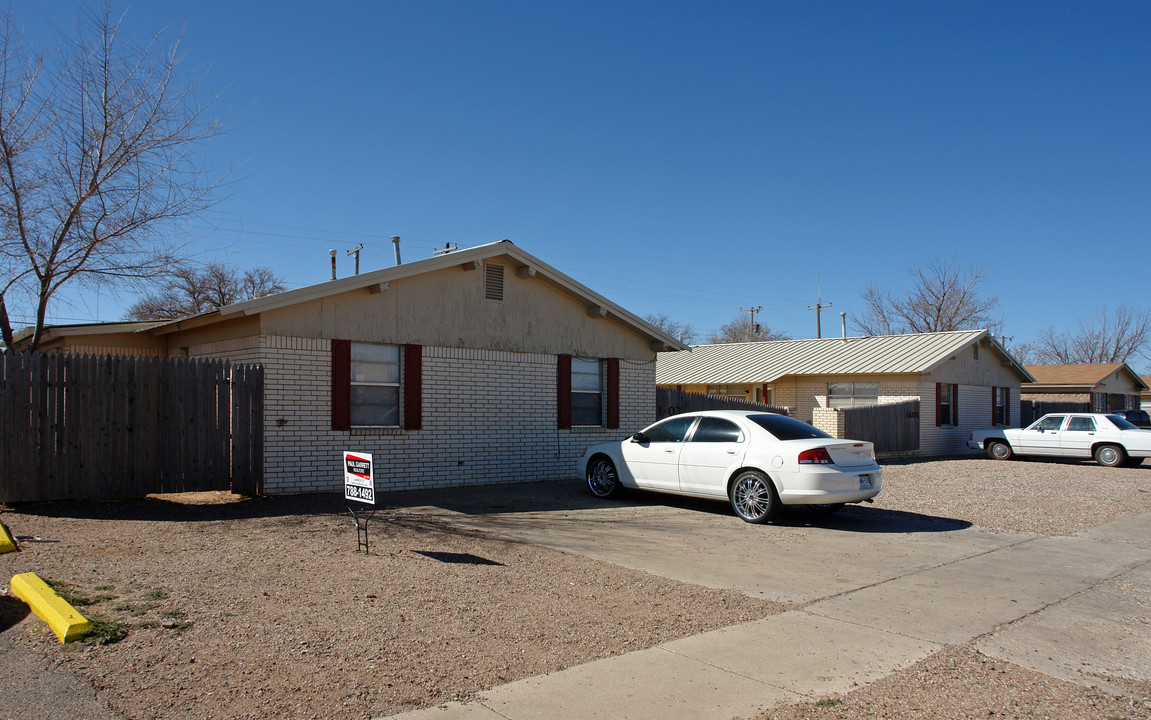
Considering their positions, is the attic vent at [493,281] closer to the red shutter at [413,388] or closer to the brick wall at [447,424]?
the brick wall at [447,424]

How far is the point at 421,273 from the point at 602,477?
14.6 ft

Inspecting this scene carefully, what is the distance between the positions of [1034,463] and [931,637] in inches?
752

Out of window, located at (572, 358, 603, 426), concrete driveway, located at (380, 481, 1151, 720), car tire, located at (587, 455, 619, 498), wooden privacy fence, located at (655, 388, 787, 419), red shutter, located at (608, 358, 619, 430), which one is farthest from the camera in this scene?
wooden privacy fence, located at (655, 388, 787, 419)

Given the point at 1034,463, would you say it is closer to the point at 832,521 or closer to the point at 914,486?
the point at 914,486

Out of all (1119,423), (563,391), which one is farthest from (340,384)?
(1119,423)

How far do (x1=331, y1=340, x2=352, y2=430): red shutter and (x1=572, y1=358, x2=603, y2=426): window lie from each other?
15.7 ft

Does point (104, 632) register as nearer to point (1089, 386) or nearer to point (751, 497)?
point (751, 497)

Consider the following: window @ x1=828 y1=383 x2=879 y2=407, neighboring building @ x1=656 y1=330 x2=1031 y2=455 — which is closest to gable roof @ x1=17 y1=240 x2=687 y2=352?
neighboring building @ x1=656 y1=330 x2=1031 y2=455

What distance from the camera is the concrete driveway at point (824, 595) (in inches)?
186

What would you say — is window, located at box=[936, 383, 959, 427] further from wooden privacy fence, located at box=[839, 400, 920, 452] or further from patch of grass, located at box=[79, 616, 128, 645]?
patch of grass, located at box=[79, 616, 128, 645]

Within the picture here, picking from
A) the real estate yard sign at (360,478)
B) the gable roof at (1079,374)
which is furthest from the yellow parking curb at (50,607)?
the gable roof at (1079,374)

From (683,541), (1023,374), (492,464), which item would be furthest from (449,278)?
(1023,374)

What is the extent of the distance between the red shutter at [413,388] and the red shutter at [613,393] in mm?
4266

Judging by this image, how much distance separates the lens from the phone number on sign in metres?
8.16
